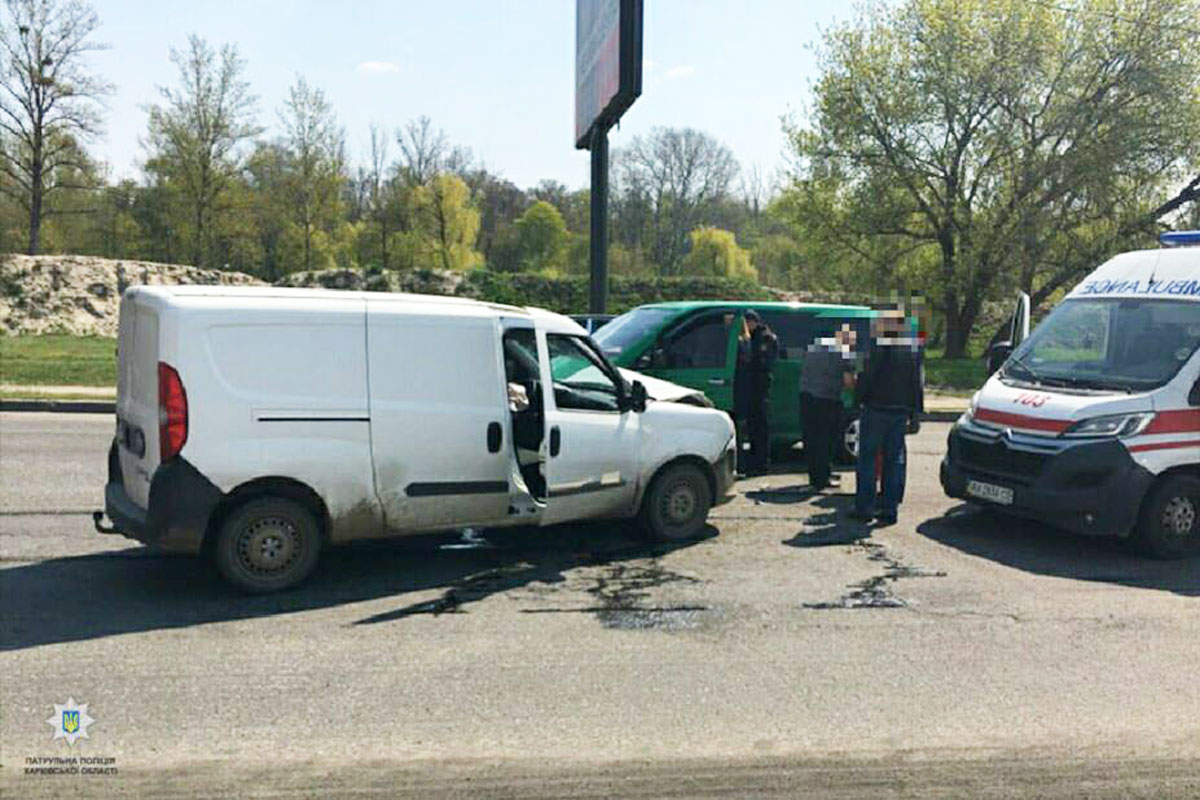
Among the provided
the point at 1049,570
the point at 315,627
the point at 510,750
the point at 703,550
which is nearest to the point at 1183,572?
the point at 1049,570

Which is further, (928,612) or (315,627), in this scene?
(928,612)

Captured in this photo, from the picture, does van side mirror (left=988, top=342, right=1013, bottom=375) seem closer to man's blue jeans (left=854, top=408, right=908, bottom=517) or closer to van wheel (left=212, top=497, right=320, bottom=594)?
man's blue jeans (left=854, top=408, right=908, bottom=517)

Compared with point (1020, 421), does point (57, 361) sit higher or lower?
higher

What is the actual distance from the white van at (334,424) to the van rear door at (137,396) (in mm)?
18

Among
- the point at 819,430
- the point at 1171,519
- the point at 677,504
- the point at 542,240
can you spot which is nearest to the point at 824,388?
the point at 819,430

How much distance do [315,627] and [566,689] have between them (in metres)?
1.71

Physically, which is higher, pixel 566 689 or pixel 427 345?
pixel 427 345

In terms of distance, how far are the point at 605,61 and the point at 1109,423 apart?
13.0 metres

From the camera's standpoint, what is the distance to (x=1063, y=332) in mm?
9016

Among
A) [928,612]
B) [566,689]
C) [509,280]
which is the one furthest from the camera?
[509,280]

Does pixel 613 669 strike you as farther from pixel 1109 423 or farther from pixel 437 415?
pixel 1109 423

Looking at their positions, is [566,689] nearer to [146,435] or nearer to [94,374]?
[146,435]

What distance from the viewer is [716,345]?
11.1m

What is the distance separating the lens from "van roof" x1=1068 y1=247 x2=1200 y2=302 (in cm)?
838
